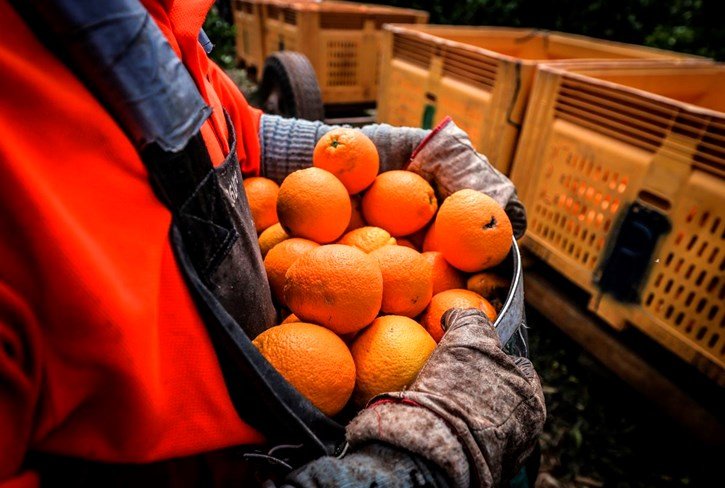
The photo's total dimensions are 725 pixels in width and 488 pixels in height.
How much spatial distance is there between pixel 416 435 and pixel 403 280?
1.48ft

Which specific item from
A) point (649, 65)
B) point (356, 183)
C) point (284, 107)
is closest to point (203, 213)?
point (356, 183)

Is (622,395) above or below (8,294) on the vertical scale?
below

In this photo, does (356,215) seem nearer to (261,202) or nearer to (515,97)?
(261,202)

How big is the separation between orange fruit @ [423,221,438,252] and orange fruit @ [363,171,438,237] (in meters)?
0.04

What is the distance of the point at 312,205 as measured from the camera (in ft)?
4.27

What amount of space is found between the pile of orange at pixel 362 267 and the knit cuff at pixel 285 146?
162 mm

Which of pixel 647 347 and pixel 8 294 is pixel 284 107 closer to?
pixel 647 347

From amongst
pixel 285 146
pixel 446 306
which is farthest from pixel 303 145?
pixel 446 306

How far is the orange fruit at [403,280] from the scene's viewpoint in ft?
3.90

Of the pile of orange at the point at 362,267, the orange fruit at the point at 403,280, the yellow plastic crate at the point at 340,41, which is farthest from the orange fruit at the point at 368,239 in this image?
the yellow plastic crate at the point at 340,41

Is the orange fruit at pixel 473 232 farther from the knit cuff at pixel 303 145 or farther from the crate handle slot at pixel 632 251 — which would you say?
the crate handle slot at pixel 632 251

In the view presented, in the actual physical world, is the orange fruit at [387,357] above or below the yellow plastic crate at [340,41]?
below

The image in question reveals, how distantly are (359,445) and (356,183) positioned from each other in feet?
2.92

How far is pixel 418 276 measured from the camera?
121 cm
